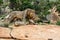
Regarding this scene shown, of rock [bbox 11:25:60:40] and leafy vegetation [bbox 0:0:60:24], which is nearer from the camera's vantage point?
rock [bbox 11:25:60:40]

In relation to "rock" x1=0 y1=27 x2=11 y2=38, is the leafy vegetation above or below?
above

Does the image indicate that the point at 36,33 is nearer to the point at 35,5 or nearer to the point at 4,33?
the point at 4,33

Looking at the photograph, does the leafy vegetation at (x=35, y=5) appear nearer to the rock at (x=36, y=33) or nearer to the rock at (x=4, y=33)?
the rock at (x=36, y=33)

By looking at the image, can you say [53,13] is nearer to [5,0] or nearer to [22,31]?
[5,0]

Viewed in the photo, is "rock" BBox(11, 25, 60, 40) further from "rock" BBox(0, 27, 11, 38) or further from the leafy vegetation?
the leafy vegetation

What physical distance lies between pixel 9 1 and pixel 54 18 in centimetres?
164

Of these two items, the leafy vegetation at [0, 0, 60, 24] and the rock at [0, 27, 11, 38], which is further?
the leafy vegetation at [0, 0, 60, 24]

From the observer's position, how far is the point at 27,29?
2.22 metres

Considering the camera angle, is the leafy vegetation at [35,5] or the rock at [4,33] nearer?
the rock at [4,33]

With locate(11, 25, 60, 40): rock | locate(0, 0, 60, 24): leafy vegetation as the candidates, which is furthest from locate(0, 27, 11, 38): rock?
locate(0, 0, 60, 24): leafy vegetation

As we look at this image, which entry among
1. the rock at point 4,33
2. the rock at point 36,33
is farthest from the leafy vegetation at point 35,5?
the rock at point 4,33

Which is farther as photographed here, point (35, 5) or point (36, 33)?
point (35, 5)

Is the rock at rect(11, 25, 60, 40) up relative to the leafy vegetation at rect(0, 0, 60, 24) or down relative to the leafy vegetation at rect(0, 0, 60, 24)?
down

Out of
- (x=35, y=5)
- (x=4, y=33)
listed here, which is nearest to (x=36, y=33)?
(x=4, y=33)
